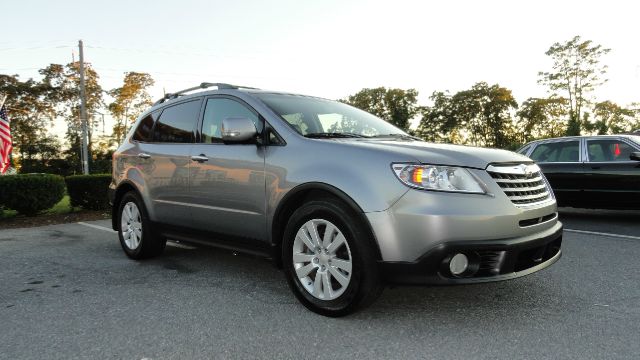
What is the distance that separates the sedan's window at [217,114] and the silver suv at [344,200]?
1 centimetres

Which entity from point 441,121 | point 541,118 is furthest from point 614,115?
point 441,121

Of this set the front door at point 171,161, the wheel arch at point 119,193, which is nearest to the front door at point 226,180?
the front door at point 171,161

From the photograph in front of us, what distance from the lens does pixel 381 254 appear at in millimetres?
3145

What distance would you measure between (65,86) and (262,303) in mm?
48684

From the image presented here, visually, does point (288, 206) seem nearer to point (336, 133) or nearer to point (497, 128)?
point (336, 133)

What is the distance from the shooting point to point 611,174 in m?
8.00

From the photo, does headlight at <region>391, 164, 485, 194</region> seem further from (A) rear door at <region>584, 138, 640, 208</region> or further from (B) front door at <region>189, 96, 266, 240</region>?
(A) rear door at <region>584, 138, 640, 208</region>

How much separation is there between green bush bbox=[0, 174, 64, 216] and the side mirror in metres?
8.04

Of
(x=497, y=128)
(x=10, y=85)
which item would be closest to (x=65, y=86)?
(x=10, y=85)

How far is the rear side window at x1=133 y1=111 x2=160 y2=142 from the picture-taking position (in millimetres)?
5422

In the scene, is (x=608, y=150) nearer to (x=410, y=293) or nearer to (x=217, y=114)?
(x=410, y=293)

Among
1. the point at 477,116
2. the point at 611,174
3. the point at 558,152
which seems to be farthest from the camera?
the point at 477,116

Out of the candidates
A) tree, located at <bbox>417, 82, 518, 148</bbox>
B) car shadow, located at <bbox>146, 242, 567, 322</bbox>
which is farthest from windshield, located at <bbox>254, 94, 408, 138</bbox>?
tree, located at <bbox>417, 82, 518, 148</bbox>

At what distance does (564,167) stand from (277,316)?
6.90 m
